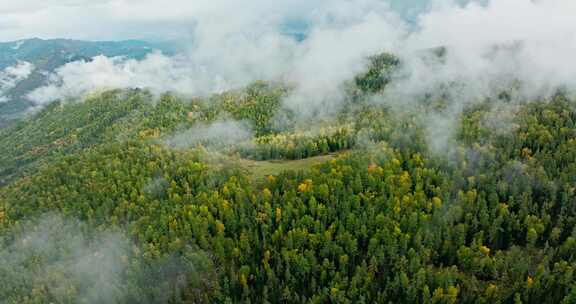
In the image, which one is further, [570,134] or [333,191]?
[570,134]

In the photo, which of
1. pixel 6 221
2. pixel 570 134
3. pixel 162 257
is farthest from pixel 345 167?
pixel 6 221

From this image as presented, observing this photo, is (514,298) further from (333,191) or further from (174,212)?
(174,212)

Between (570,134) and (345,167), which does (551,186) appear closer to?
(570,134)

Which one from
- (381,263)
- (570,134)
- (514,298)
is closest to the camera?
(514,298)

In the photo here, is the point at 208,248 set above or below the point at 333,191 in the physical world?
below

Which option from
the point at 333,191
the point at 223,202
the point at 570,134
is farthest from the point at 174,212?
the point at 570,134

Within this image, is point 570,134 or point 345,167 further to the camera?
point 570,134

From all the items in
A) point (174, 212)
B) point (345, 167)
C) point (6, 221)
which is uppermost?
point (345, 167)

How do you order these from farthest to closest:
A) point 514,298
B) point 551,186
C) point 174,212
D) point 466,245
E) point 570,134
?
point 570,134 < point 174,212 < point 551,186 < point 466,245 < point 514,298

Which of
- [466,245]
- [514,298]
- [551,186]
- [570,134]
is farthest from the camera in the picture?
[570,134]
